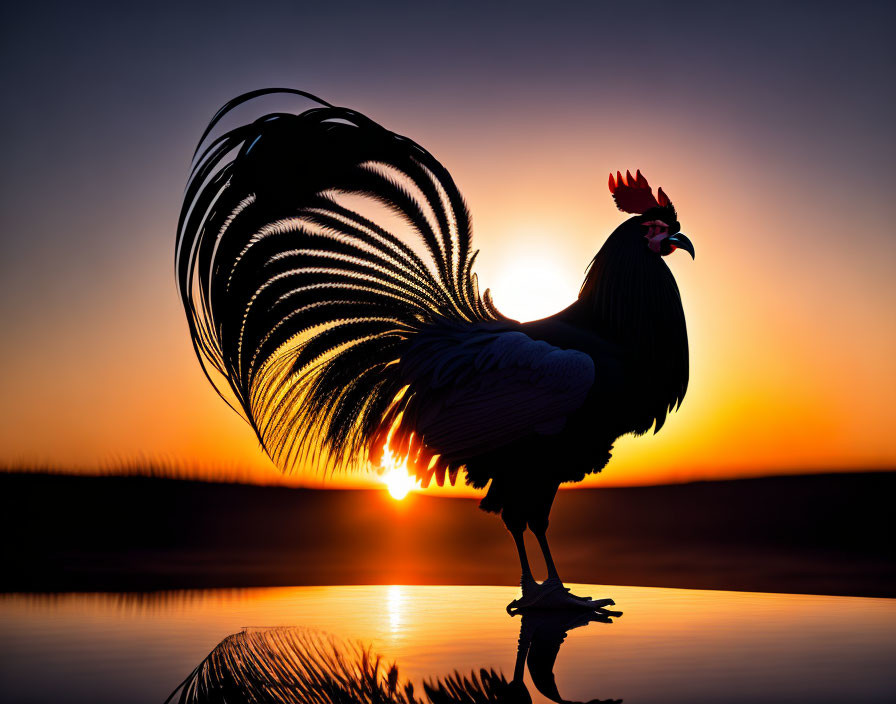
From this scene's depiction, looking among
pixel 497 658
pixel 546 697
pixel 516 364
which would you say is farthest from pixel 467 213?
pixel 546 697

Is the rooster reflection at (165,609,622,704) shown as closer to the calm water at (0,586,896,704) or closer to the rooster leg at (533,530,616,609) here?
the calm water at (0,586,896,704)

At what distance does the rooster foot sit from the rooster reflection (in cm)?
155

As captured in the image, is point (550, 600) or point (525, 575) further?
point (525, 575)

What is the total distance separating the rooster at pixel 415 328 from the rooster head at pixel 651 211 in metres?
0.02

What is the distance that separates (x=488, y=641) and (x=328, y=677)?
137 cm

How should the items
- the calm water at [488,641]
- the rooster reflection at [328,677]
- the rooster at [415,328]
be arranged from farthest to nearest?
the rooster at [415,328]
the calm water at [488,641]
the rooster reflection at [328,677]

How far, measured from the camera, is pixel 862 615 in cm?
641

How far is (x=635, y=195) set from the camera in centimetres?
788

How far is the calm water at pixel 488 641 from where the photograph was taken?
12.7ft

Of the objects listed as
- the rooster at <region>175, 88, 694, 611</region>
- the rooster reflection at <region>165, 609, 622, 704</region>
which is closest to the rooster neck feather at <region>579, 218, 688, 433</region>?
the rooster at <region>175, 88, 694, 611</region>

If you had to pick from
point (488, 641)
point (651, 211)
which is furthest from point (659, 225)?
point (488, 641)

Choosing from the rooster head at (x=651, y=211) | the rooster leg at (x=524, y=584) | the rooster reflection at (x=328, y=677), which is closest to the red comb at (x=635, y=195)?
the rooster head at (x=651, y=211)

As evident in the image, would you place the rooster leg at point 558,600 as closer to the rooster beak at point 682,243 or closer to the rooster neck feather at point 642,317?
the rooster neck feather at point 642,317

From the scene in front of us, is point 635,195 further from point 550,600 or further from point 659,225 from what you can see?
→ point 550,600
